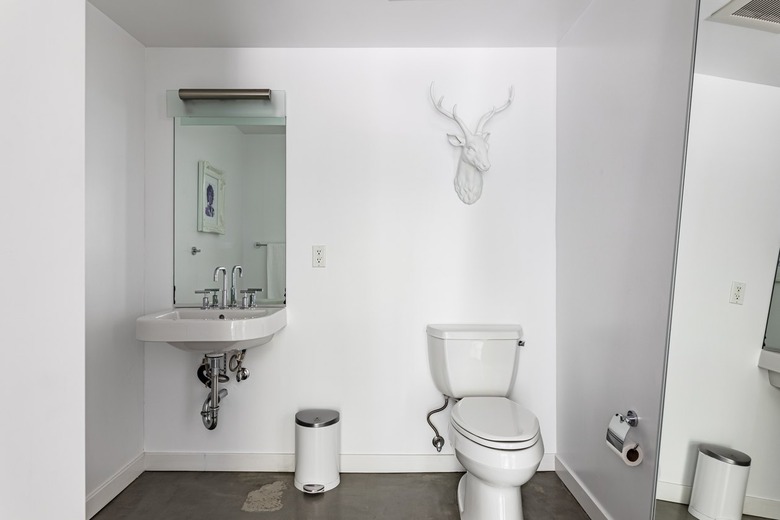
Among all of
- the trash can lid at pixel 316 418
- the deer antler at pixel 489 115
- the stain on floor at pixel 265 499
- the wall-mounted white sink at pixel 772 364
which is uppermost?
the deer antler at pixel 489 115

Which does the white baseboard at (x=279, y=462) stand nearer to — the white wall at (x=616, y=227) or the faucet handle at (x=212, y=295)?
the white wall at (x=616, y=227)

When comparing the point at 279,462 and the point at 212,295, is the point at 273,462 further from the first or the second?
the point at 212,295

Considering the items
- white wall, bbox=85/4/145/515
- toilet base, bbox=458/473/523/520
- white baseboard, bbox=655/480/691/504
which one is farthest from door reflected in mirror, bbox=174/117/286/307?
white baseboard, bbox=655/480/691/504

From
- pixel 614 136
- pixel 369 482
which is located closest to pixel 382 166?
pixel 614 136

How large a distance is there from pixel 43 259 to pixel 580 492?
2256mm

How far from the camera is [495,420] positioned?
1844 mm

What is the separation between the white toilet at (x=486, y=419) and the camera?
1.67 m

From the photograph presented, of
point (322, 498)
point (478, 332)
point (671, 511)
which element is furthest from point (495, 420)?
point (322, 498)

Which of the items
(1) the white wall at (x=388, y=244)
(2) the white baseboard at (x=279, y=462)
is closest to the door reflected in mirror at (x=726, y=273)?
(1) the white wall at (x=388, y=244)

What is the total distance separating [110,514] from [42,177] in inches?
77.7

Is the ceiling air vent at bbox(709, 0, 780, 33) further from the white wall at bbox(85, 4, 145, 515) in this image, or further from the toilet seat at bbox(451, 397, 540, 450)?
the white wall at bbox(85, 4, 145, 515)

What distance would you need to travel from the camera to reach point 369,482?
230 centimetres

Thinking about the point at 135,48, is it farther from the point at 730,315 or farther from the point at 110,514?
the point at 730,315

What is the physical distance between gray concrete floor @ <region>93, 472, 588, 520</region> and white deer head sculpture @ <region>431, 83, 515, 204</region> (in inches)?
58.2
